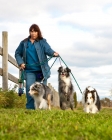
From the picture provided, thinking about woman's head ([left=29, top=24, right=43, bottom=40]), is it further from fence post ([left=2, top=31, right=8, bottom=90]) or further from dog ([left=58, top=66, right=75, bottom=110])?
fence post ([left=2, top=31, right=8, bottom=90])

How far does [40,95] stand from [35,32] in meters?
1.90

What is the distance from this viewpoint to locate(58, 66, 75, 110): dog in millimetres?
13195

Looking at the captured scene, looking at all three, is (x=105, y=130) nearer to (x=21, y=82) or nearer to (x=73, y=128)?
(x=73, y=128)

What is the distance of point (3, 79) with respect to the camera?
1834cm

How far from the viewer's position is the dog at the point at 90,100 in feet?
42.0

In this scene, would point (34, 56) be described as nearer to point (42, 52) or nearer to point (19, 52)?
point (42, 52)

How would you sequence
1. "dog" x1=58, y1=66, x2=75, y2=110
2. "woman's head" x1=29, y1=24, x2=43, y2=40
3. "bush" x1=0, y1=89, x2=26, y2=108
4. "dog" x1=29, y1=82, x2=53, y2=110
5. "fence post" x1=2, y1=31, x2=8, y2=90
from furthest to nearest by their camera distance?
"fence post" x1=2, y1=31, x2=8, y2=90 < "bush" x1=0, y1=89, x2=26, y2=108 < "dog" x1=58, y1=66, x2=75, y2=110 < "woman's head" x1=29, y1=24, x2=43, y2=40 < "dog" x1=29, y1=82, x2=53, y2=110

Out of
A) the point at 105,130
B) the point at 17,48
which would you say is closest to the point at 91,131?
the point at 105,130

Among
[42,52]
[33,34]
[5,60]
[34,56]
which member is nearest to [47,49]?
[42,52]

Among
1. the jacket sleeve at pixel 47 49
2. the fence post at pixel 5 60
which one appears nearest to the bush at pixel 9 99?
the fence post at pixel 5 60

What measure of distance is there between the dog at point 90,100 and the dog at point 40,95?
109 cm

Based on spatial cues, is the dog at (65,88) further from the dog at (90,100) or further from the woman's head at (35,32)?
the woman's head at (35,32)

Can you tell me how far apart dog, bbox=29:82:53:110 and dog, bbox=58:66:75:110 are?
543mm

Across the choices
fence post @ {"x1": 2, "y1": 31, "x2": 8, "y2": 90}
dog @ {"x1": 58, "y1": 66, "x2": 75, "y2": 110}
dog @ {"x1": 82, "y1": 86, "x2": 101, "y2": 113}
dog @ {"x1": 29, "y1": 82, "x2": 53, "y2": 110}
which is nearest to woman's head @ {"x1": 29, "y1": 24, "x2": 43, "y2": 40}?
dog @ {"x1": 58, "y1": 66, "x2": 75, "y2": 110}
